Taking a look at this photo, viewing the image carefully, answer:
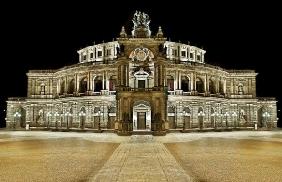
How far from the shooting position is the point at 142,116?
5897 centimetres

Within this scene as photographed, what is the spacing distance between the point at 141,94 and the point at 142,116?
10.1m

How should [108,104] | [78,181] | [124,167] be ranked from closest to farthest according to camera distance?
1. [78,181]
2. [124,167]
3. [108,104]

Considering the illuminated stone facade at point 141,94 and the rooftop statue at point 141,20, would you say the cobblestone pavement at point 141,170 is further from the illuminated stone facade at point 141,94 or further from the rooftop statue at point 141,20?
the rooftop statue at point 141,20

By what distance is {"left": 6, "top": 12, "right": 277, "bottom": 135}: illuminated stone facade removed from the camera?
5050 centimetres

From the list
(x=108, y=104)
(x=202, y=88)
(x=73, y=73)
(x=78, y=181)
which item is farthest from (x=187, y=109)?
(x=78, y=181)

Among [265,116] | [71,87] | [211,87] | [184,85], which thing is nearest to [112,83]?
[71,87]

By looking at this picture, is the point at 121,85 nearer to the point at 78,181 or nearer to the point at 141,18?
the point at 141,18

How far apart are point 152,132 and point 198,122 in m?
17.2

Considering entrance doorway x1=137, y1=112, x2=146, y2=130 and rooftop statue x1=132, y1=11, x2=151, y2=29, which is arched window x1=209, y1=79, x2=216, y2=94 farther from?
rooftop statue x1=132, y1=11, x2=151, y2=29

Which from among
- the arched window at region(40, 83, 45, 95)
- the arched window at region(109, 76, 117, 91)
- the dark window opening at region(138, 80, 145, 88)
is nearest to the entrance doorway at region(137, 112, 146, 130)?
the dark window opening at region(138, 80, 145, 88)

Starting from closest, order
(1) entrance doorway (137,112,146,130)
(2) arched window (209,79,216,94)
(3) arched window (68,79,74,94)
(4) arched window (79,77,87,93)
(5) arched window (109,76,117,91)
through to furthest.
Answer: (1) entrance doorway (137,112,146,130) < (5) arched window (109,76,117,91) < (4) arched window (79,77,87,93) < (2) arched window (209,79,216,94) < (3) arched window (68,79,74,94)

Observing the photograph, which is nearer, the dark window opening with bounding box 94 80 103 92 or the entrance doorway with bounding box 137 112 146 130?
the entrance doorway with bounding box 137 112 146 130

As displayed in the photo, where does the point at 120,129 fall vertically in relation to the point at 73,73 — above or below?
below

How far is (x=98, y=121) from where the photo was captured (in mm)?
61875
